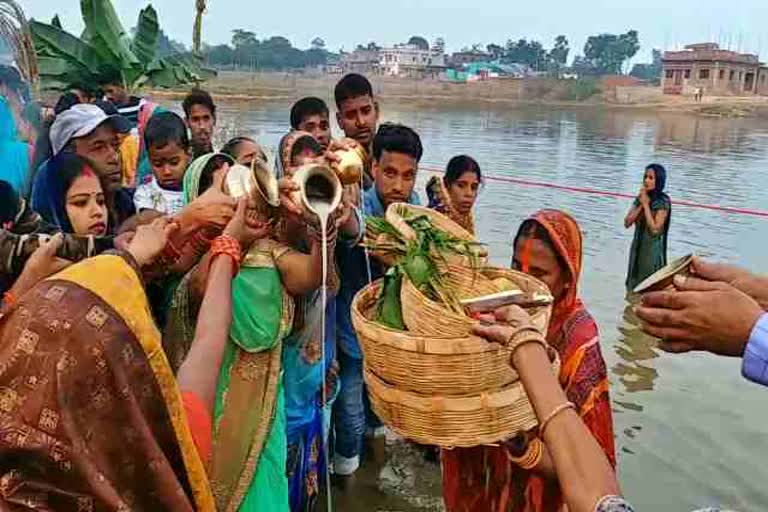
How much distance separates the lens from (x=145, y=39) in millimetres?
11227

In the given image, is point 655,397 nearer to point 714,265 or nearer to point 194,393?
point 714,265

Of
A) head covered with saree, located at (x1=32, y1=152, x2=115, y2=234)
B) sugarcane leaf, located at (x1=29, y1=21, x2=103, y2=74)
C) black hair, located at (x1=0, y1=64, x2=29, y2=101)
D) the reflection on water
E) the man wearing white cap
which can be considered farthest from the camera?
sugarcane leaf, located at (x1=29, y1=21, x2=103, y2=74)

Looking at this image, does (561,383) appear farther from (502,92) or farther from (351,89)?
(502,92)

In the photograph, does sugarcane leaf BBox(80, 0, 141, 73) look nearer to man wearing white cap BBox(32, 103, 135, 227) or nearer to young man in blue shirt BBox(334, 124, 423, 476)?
man wearing white cap BBox(32, 103, 135, 227)

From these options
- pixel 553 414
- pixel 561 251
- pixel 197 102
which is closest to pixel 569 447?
pixel 553 414

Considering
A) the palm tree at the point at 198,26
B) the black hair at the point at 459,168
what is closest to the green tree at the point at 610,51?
the palm tree at the point at 198,26

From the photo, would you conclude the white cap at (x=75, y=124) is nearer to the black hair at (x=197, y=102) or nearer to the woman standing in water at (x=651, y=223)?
the black hair at (x=197, y=102)

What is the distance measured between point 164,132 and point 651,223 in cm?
543

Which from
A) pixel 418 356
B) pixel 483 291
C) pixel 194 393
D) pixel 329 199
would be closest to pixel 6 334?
pixel 194 393

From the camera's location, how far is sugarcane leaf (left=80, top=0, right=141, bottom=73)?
10.2 m

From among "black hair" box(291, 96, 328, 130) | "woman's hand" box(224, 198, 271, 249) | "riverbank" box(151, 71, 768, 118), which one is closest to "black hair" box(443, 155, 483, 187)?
"black hair" box(291, 96, 328, 130)

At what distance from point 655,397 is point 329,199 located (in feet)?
14.1

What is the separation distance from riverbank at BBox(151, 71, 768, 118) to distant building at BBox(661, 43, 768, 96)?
6.02 ft

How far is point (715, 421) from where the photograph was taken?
5.44 meters
